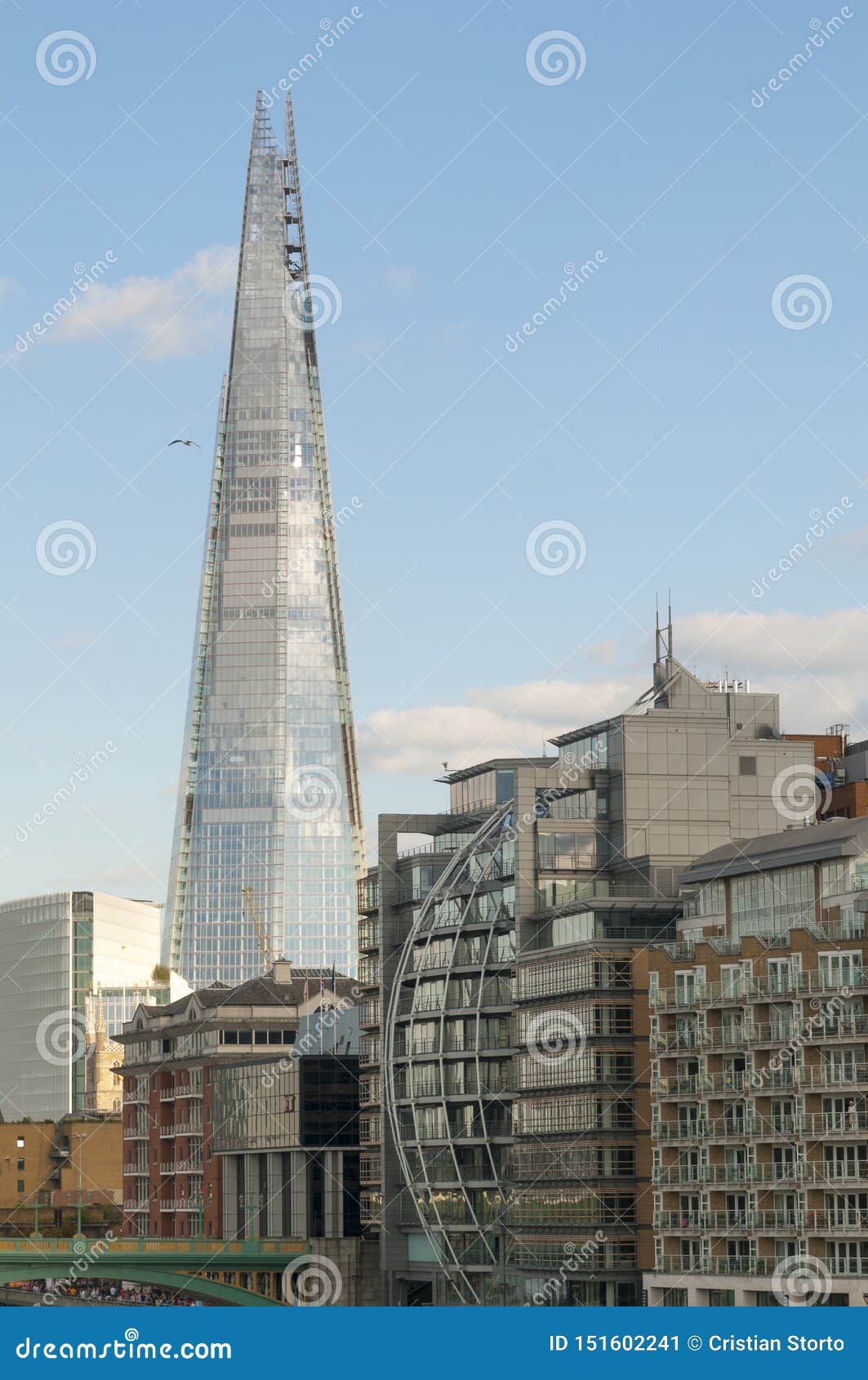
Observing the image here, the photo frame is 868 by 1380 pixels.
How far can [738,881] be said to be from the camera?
5138 inches

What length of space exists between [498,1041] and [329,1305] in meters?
25.7

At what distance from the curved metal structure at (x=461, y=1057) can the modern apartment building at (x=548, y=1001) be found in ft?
0.50

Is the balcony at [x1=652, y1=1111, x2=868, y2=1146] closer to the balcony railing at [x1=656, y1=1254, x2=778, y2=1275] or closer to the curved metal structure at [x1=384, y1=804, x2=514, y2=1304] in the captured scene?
the balcony railing at [x1=656, y1=1254, x2=778, y2=1275]

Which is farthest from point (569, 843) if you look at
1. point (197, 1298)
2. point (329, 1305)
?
point (197, 1298)

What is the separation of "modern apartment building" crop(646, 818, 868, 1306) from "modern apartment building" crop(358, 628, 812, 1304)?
412cm

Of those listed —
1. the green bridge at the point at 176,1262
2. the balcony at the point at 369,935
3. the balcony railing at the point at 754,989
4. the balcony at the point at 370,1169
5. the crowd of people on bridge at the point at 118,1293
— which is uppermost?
the balcony at the point at 369,935

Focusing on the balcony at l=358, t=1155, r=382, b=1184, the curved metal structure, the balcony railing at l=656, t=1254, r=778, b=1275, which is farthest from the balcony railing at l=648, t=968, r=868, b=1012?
the balcony at l=358, t=1155, r=382, b=1184

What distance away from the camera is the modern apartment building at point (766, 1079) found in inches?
4569

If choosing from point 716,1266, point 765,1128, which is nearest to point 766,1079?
point 765,1128

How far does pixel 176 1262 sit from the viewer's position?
165 m

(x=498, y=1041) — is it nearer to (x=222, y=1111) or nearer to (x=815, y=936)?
(x=815, y=936)

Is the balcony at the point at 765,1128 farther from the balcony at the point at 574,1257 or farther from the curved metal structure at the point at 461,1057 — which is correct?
the curved metal structure at the point at 461,1057

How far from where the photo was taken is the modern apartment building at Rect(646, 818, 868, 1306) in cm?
11606

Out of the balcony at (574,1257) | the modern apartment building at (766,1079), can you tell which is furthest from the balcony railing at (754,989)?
the balcony at (574,1257)
